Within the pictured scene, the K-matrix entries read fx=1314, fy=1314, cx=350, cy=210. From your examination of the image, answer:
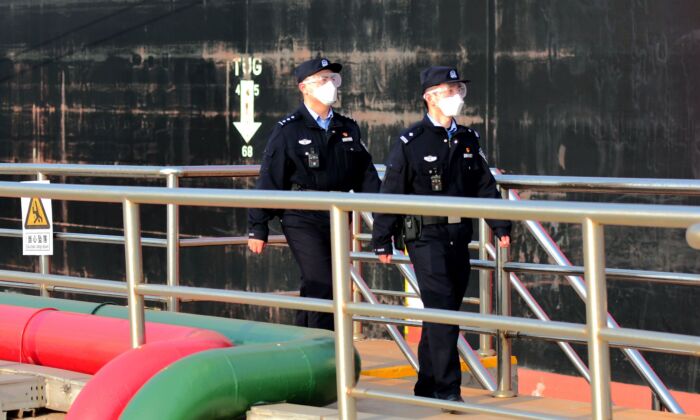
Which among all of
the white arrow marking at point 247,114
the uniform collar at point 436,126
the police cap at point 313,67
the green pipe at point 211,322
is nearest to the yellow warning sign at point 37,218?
the green pipe at point 211,322

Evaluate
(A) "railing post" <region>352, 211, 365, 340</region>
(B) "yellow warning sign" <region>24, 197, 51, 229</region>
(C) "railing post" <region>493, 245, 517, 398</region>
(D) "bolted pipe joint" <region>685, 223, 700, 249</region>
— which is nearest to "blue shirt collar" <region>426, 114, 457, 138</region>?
(C) "railing post" <region>493, 245, 517, 398</region>

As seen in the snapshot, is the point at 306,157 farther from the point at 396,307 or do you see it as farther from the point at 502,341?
the point at 396,307

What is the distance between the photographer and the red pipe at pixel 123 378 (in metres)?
4.53

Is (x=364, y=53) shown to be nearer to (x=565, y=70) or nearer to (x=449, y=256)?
(x=565, y=70)

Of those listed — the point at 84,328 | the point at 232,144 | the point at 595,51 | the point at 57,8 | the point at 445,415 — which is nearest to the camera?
the point at 445,415

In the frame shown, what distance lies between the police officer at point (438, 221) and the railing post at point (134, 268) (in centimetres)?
93

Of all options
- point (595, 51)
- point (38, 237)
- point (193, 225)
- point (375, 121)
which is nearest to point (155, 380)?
point (38, 237)

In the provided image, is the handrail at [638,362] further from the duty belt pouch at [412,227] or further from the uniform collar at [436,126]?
the duty belt pouch at [412,227]

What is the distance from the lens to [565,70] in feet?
33.8

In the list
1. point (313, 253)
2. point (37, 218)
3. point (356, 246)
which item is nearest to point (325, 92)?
point (313, 253)

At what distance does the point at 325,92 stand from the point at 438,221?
1.04 metres

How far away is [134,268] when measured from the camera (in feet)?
16.1

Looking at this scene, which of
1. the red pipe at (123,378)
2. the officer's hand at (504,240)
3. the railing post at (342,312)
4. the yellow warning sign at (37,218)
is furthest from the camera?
the yellow warning sign at (37,218)

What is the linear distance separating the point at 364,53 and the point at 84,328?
656 cm
